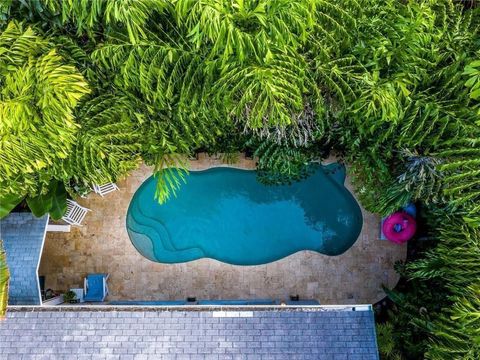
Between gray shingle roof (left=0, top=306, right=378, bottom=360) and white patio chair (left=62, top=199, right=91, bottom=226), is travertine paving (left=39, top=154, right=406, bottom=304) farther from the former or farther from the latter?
gray shingle roof (left=0, top=306, right=378, bottom=360)

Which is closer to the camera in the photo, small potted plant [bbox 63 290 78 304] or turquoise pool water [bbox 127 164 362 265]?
small potted plant [bbox 63 290 78 304]

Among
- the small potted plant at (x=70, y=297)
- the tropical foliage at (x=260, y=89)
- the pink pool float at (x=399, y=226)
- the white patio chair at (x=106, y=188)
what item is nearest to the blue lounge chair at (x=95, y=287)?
the small potted plant at (x=70, y=297)

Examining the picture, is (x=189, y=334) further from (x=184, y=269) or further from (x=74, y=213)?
(x=74, y=213)

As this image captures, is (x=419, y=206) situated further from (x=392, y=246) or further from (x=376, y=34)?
(x=376, y=34)

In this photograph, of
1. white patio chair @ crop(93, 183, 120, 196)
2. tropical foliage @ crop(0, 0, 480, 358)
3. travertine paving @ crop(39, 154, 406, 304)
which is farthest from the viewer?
travertine paving @ crop(39, 154, 406, 304)

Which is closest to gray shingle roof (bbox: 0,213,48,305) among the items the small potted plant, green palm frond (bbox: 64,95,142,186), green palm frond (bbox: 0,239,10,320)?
the small potted plant

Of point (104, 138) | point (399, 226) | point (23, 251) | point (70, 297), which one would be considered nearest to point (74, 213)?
point (23, 251)
